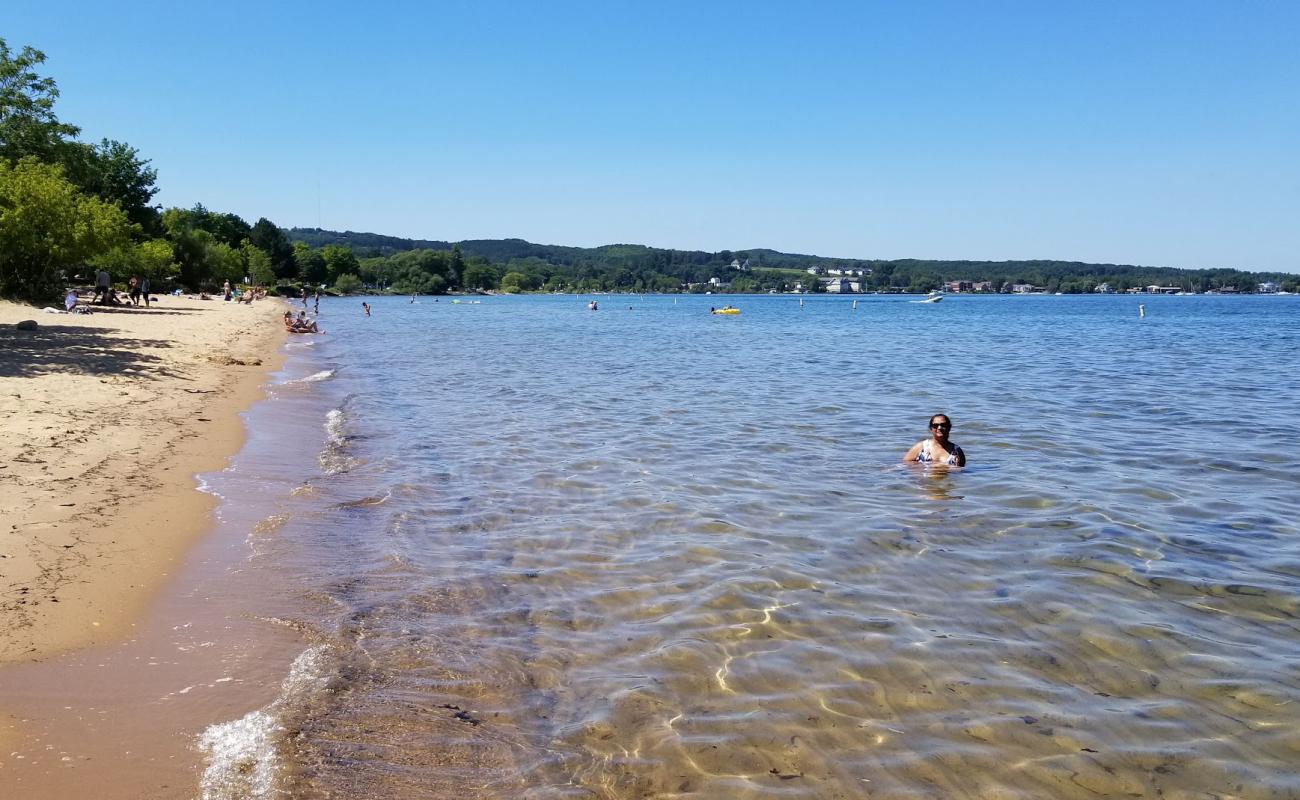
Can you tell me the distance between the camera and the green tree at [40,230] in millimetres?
29312

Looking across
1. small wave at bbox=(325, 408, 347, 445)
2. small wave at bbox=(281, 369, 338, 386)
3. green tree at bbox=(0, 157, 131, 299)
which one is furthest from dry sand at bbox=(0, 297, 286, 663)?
green tree at bbox=(0, 157, 131, 299)

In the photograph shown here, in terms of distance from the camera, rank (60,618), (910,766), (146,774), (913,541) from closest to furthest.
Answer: (146,774)
(910,766)
(60,618)
(913,541)

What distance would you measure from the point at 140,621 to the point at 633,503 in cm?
530

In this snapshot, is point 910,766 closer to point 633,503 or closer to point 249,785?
point 249,785

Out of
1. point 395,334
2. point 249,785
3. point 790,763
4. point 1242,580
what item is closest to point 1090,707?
point 790,763

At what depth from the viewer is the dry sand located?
595cm

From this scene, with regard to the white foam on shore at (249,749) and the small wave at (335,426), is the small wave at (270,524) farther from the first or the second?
the small wave at (335,426)

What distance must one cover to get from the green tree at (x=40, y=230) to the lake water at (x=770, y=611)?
21410mm

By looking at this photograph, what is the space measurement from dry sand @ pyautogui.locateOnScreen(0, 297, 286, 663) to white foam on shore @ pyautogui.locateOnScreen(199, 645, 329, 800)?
5.14 ft

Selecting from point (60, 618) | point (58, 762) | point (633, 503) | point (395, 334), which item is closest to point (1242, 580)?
point (633, 503)

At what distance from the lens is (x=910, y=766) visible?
4422mm

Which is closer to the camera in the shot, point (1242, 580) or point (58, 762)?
point (58, 762)

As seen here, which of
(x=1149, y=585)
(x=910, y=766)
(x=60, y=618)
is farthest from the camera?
(x=1149, y=585)

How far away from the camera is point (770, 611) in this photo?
6.61m
